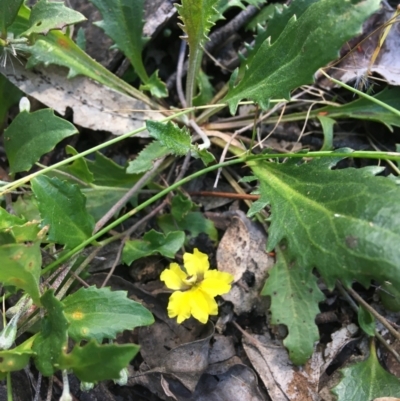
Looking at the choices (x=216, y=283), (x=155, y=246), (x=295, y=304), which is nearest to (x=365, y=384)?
(x=295, y=304)

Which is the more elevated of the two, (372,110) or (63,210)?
(372,110)

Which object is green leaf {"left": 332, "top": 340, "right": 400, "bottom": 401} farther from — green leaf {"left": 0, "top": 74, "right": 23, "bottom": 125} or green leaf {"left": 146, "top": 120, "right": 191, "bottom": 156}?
green leaf {"left": 0, "top": 74, "right": 23, "bottom": 125}

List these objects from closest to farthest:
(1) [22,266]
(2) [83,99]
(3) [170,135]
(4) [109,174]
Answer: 1. (1) [22,266]
2. (3) [170,135]
3. (4) [109,174]
4. (2) [83,99]

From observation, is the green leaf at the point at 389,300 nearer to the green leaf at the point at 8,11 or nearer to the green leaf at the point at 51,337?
the green leaf at the point at 51,337

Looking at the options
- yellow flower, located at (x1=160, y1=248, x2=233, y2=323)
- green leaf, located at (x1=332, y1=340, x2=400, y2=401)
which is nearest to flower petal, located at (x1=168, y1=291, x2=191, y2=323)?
yellow flower, located at (x1=160, y1=248, x2=233, y2=323)

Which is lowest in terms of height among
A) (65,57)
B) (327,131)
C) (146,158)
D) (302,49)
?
(146,158)

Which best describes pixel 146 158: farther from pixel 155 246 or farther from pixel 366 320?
pixel 366 320
